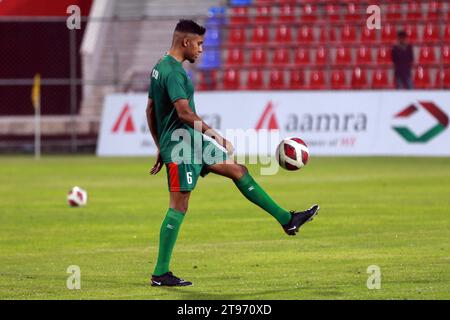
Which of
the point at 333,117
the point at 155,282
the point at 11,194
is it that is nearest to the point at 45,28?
the point at 333,117

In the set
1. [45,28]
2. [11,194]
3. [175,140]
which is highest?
[45,28]

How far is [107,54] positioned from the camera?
3750 cm

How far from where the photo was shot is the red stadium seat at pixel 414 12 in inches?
1330

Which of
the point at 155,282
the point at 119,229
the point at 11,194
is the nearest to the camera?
the point at 155,282

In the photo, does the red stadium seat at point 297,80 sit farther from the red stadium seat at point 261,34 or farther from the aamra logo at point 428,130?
the aamra logo at point 428,130

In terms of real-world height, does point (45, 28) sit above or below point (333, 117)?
above

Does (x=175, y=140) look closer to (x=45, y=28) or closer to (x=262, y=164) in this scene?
(x=262, y=164)

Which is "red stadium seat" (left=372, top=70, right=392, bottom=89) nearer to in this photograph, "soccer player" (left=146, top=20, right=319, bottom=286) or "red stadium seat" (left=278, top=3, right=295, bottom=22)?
"red stadium seat" (left=278, top=3, right=295, bottom=22)

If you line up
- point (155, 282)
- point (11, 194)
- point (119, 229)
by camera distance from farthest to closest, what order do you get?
point (11, 194) → point (119, 229) → point (155, 282)

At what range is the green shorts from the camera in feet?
35.3

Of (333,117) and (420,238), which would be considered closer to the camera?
(420,238)

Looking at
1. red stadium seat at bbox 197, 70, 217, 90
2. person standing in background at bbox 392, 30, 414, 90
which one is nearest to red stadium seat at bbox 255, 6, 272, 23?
red stadium seat at bbox 197, 70, 217, 90

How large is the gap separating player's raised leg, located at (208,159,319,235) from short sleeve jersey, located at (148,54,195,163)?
1.50ft

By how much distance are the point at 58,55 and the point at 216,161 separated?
88.5 ft
